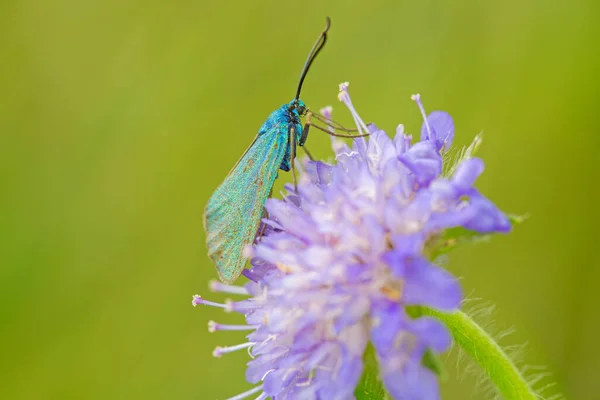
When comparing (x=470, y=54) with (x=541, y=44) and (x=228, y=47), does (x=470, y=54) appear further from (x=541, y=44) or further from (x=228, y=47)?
(x=228, y=47)

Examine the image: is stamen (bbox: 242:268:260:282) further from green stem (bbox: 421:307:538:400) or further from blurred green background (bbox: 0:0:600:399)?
blurred green background (bbox: 0:0:600:399)

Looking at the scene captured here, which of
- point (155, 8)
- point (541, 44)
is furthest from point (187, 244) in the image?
point (541, 44)

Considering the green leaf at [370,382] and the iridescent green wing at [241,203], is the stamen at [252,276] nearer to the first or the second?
the iridescent green wing at [241,203]

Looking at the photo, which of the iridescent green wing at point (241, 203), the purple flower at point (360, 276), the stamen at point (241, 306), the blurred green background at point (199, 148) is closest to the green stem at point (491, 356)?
the purple flower at point (360, 276)

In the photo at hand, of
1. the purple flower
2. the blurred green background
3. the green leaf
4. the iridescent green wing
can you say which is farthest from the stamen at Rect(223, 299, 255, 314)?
the blurred green background

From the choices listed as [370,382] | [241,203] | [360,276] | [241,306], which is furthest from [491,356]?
[241,203]

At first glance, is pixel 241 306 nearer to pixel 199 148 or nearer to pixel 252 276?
pixel 252 276
